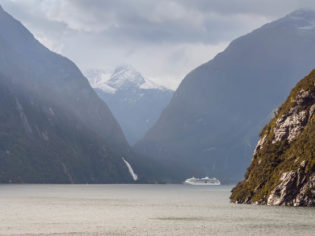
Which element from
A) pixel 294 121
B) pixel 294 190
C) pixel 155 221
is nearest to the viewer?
pixel 155 221

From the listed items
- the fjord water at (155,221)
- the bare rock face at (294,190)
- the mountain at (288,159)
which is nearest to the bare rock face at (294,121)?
the mountain at (288,159)

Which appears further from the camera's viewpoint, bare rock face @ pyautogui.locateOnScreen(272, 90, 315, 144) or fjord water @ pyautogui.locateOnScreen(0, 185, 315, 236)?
bare rock face @ pyautogui.locateOnScreen(272, 90, 315, 144)

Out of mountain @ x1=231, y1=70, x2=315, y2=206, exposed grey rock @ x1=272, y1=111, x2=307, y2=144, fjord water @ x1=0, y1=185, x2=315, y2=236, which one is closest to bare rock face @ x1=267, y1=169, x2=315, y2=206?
mountain @ x1=231, y1=70, x2=315, y2=206

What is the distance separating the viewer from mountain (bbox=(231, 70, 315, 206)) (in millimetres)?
145500

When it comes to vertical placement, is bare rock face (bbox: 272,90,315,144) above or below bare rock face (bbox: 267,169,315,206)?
above

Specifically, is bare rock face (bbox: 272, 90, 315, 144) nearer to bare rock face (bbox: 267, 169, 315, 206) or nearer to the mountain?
the mountain

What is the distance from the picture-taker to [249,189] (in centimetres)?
17125

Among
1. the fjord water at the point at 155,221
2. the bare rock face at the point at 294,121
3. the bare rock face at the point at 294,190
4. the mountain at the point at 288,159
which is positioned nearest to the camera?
the fjord water at the point at 155,221

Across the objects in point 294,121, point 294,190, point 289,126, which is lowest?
point 294,190

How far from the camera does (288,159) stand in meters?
155

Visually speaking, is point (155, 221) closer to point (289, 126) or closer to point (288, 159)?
point (288, 159)

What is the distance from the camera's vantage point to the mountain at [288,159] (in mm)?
145500

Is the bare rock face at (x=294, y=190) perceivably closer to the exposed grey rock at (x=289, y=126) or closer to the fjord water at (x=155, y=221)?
the fjord water at (x=155, y=221)

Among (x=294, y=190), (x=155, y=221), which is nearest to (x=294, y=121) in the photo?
(x=294, y=190)
